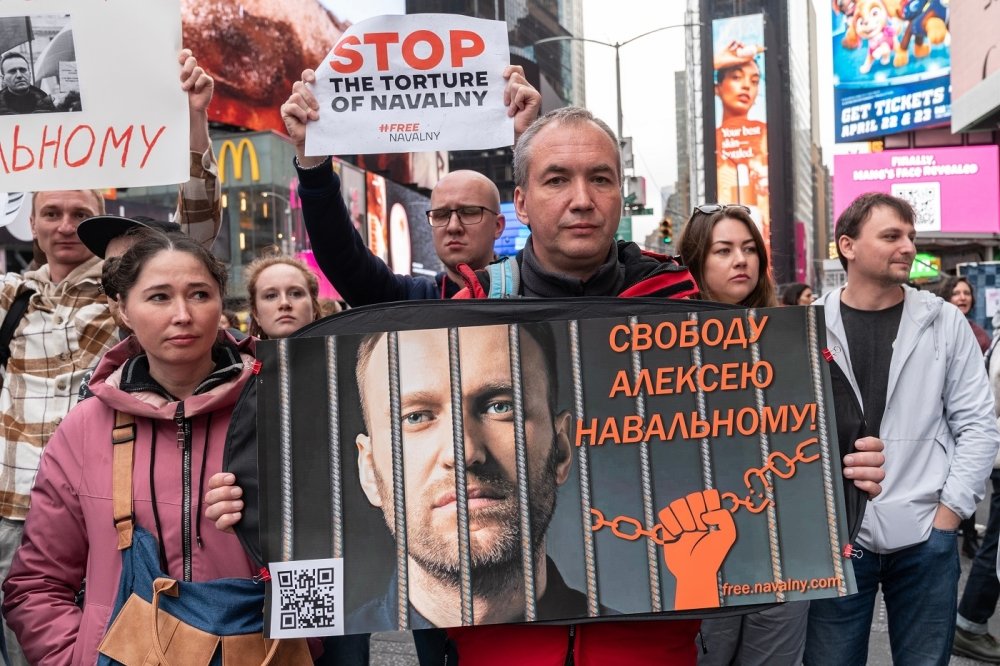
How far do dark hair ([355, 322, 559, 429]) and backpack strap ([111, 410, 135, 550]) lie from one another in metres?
0.74

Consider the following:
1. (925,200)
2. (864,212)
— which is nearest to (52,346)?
(864,212)

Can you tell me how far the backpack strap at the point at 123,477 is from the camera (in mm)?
2199

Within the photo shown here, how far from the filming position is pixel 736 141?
60.4 m

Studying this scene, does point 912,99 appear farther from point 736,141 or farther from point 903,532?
point 736,141

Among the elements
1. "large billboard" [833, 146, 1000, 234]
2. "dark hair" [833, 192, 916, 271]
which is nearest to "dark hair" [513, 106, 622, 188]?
"dark hair" [833, 192, 916, 271]

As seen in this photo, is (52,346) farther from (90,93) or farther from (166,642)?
(166,642)

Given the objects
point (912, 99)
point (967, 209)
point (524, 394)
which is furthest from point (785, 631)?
point (912, 99)

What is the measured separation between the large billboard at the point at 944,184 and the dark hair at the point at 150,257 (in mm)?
22951

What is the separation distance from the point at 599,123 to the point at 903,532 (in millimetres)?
2078

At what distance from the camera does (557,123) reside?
2.21 m

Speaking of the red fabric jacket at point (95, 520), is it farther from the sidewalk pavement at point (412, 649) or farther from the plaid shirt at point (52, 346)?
the sidewalk pavement at point (412, 649)

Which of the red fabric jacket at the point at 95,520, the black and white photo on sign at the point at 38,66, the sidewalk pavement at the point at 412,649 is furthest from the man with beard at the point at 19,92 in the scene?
the sidewalk pavement at the point at 412,649

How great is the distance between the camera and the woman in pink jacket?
2.23 m

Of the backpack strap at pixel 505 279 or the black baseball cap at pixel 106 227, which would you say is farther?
the black baseball cap at pixel 106 227
